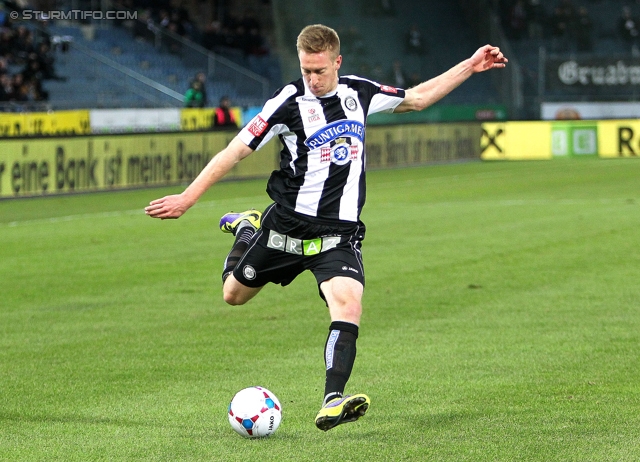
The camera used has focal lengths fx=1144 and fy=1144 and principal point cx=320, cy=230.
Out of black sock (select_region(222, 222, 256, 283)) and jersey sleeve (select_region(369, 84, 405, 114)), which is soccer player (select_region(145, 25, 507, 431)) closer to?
jersey sleeve (select_region(369, 84, 405, 114))

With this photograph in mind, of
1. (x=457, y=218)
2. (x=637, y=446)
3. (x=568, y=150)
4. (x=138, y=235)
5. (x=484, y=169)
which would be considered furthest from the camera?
(x=568, y=150)

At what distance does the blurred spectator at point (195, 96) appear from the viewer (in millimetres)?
34562

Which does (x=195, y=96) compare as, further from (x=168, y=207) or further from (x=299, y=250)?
(x=168, y=207)

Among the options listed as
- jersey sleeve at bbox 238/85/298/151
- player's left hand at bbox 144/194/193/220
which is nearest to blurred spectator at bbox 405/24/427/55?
jersey sleeve at bbox 238/85/298/151

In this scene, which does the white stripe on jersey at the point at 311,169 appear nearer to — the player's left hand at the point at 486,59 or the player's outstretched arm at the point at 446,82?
the player's outstretched arm at the point at 446,82

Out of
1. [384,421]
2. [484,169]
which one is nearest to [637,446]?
[384,421]

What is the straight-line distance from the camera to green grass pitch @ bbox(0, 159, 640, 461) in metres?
6.05

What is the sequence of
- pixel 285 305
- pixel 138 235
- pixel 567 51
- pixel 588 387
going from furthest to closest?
pixel 567 51, pixel 138 235, pixel 285 305, pixel 588 387

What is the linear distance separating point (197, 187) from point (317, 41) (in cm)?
102

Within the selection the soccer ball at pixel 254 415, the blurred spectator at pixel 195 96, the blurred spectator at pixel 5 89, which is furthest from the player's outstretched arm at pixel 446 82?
the blurred spectator at pixel 195 96

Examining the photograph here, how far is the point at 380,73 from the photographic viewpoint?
151 feet

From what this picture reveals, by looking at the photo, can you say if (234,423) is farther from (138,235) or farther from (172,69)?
(172,69)

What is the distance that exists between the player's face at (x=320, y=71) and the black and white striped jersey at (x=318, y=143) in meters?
0.12

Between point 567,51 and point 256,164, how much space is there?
2426cm
